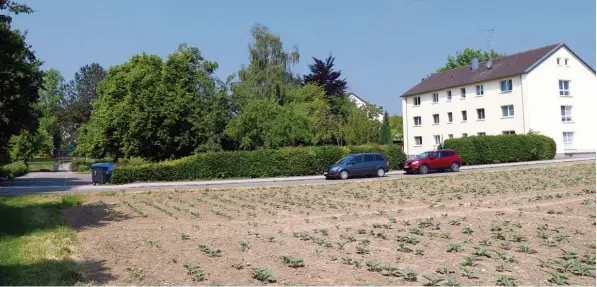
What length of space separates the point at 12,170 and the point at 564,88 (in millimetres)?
51532

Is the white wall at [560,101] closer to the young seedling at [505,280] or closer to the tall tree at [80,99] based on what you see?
the young seedling at [505,280]

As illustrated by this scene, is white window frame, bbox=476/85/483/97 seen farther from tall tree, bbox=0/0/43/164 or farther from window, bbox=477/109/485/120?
tall tree, bbox=0/0/43/164

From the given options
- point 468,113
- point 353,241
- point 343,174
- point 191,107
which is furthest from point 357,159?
point 468,113

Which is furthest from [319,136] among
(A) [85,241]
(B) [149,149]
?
(A) [85,241]

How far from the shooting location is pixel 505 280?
590cm

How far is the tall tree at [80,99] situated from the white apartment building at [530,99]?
2375 inches

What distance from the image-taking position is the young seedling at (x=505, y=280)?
5.82m

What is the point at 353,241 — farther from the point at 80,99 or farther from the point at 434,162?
the point at 80,99

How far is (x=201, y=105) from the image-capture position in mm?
43469

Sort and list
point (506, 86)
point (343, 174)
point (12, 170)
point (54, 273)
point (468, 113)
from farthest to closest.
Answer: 1. point (468, 113)
2. point (506, 86)
3. point (12, 170)
4. point (343, 174)
5. point (54, 273)

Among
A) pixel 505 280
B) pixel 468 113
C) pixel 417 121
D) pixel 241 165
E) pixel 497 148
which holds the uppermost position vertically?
pixel 468 113

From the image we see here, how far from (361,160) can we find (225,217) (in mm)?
19086

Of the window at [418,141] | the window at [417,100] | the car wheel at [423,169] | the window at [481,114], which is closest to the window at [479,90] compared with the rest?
the window at [481,114]

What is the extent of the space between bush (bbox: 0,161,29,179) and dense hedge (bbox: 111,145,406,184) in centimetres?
1360
